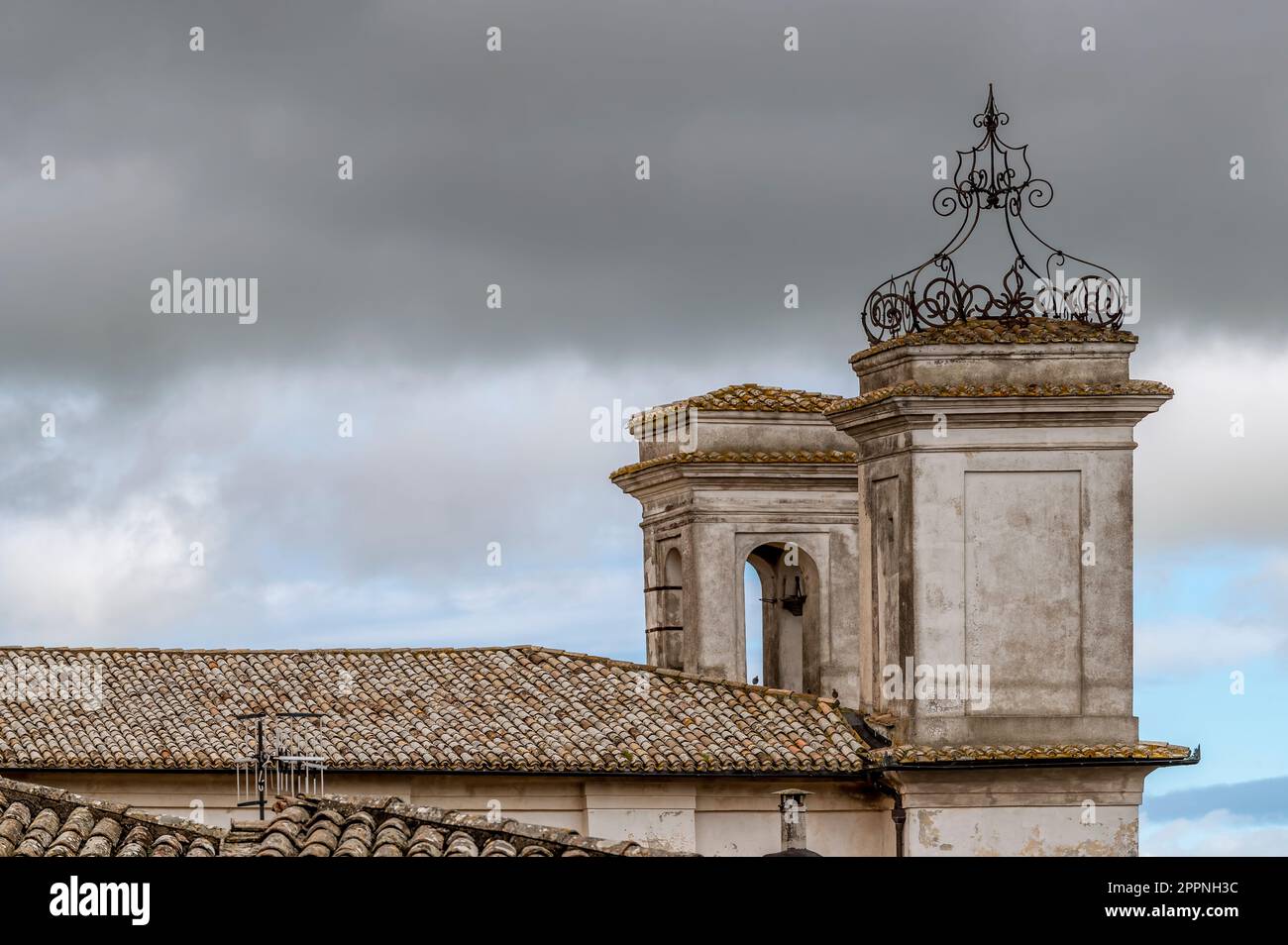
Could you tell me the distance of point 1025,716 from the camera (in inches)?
939

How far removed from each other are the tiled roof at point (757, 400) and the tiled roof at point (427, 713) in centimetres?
335

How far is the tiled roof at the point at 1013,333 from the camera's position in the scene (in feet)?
78.3

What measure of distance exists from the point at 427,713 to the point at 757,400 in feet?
18.7

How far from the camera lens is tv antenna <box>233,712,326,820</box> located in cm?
2319

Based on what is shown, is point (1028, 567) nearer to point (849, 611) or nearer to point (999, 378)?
point (999, 378)

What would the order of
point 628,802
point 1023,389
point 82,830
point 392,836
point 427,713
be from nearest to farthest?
Result: 1. point 392,836
2. point 82,830
3. point 1023,389
4. point 628,802
5. point 427,713

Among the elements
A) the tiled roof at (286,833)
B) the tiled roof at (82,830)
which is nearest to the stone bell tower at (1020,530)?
the tiled roof at (286,833)

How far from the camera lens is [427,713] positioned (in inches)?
986

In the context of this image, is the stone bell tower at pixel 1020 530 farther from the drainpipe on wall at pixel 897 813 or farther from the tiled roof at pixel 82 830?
the tiled roof at pixel 82 830

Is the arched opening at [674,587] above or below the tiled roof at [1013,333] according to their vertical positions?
below

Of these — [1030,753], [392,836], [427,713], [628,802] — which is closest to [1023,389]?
[1030,753]

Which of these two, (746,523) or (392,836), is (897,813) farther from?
(392,836)

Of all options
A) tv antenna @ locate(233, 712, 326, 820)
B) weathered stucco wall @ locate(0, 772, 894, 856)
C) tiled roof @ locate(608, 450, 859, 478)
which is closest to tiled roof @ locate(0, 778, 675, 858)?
tv antenna @ locate(233, 712, 326, 820)

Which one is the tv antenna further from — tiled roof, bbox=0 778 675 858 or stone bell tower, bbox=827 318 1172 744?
tiled roof, bbox=0 778 675 858
